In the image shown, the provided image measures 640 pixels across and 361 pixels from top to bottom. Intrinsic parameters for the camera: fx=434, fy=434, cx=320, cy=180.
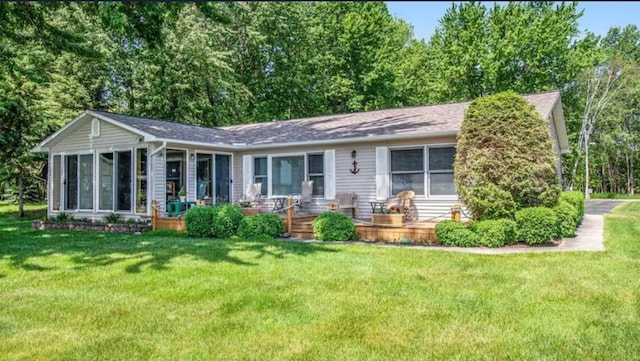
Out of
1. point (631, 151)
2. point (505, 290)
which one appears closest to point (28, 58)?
point (505, 290)

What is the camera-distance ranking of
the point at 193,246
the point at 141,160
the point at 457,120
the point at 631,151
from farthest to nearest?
the point at 631,151 → the point at 141,160 → the point at 457,120 → the point at 193,246

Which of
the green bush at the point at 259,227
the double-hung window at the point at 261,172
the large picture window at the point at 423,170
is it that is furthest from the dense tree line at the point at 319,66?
the large picture window at the point at 423,170

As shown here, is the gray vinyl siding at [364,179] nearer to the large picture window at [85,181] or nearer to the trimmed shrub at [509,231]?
the trimmed shrub at [509,231]

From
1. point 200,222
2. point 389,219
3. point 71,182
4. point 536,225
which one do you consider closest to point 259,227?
point 200,222

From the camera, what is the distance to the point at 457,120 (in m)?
11.3

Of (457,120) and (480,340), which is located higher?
(457,120)

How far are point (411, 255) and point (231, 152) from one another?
8.42 meters

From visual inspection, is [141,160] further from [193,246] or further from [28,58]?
[28,58]

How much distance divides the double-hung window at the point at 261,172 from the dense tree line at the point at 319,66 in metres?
7.50

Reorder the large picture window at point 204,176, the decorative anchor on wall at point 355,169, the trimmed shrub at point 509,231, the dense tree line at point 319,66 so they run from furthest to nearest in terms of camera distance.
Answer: the dense tree line at point 319,66 → the large picture window at point 204,176 → the decorative anchor on wall at point 355,169 → the trimmed shrub at point 509,231

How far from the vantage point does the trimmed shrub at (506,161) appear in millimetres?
8352

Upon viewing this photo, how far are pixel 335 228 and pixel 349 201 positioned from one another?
2.83 metres

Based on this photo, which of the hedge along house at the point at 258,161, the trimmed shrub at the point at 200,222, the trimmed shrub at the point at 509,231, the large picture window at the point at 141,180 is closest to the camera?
the trimmed shrub at the point at 509,231

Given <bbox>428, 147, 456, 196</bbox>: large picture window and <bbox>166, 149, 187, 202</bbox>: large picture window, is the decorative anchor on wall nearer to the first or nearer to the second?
<bbox>428, 147, 456, 196</bbox>: large picture window
